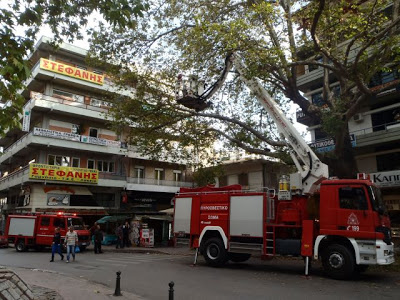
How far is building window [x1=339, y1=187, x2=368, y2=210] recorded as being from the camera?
10867 mm

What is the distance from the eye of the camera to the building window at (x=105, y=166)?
34.5m

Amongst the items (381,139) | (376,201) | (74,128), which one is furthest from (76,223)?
(381,139)

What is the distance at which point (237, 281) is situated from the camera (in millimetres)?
10648

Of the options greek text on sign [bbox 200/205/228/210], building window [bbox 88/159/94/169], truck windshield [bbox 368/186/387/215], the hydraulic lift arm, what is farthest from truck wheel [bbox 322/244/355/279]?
building window [bbox 88/159/94/169]

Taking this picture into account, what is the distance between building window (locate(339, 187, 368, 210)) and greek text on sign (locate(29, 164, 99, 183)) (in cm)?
2429

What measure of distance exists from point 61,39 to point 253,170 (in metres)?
28.9

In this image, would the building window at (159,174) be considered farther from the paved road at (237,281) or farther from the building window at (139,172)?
the paved road at (237,281)

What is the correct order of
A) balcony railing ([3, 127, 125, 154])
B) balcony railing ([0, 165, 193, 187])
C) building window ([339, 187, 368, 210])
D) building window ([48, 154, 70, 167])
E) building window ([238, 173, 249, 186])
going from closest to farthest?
building window ([339, 187, 368, 210]) < balcony railing ([3, 127, 125, 154]) < building window ([48, 154, 70, 167]) < balcony railing ([0, 165, 193, 187]) < building window ([238, 173, 249, 186])

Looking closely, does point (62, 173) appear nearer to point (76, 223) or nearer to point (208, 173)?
point (76, 223)

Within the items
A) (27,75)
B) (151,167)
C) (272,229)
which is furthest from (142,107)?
(151,167)

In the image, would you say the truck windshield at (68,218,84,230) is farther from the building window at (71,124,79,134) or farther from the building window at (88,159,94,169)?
the building window at (71,124,79,134)

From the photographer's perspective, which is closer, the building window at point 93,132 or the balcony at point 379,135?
the balcony at point 379,135

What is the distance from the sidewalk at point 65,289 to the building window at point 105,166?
23.3m

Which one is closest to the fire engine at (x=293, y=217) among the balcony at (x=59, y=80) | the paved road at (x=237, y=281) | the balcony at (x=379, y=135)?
the paved road at (x=237, y=281)
